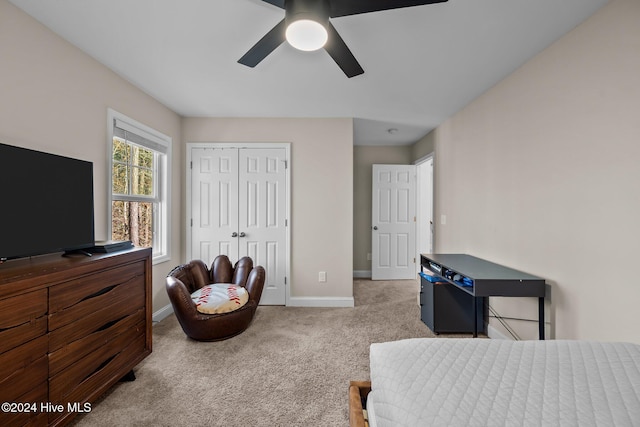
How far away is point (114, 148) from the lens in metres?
2.63

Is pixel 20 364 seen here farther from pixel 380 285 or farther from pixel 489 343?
pixel 380 285

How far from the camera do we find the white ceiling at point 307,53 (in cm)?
170

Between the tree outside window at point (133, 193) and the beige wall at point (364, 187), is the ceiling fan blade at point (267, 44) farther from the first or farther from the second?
the beige wall at point (364, 187)

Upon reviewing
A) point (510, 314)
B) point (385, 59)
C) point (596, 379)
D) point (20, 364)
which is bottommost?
point (510, 314)

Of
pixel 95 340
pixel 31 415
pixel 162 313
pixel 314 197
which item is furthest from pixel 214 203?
pixel 31 415

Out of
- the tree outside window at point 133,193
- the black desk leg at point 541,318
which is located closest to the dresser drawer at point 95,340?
the tree outside window at point 133,193

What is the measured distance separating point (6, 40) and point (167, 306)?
8.83 ft

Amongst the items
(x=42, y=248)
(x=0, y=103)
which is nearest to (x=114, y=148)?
(x=0, y=103)

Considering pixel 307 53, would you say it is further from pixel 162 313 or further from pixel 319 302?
pixel 162 313

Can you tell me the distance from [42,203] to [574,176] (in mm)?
3289

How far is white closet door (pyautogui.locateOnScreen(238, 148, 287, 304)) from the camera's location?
3666mm

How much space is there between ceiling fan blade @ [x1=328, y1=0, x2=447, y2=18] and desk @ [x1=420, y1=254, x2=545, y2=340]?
5.90ft

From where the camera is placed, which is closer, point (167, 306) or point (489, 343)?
point (489, 343)

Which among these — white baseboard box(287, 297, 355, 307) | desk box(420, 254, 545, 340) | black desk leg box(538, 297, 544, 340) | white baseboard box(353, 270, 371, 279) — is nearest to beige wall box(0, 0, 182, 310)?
white baseboard box(287, 297, 355, 307)
